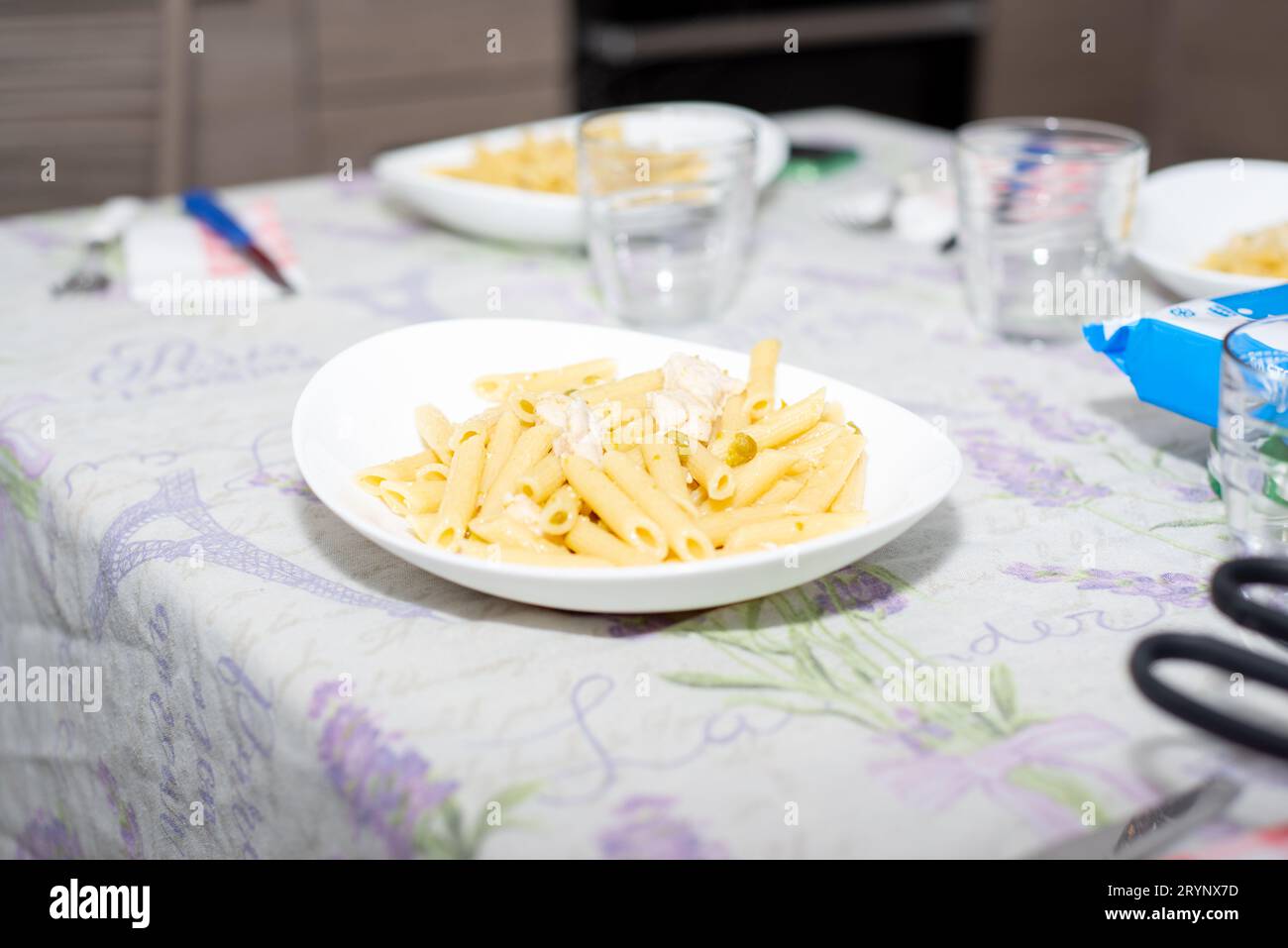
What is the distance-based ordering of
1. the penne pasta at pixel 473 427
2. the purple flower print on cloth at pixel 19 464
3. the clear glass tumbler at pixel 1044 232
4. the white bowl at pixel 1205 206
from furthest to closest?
the white bowl at pixel 1205 206, the clear glass tumbler at pixel 1044 232, the purple flower print on cloth at pixel 19 464, the penne pasta at pixel 473 427

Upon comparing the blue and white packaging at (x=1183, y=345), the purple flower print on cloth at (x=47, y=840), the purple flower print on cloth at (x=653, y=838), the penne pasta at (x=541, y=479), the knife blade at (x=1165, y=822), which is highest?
the blue and white packaging at (x=1183, y=345)

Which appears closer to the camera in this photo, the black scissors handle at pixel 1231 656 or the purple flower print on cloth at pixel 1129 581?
the black scissors handle at pixel 1231 656

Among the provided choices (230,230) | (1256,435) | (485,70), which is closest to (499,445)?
(1256,435)

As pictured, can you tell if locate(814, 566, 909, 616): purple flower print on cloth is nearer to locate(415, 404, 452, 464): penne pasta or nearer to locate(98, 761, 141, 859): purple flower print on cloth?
locate(415, 404, 452, 464): penne pasta

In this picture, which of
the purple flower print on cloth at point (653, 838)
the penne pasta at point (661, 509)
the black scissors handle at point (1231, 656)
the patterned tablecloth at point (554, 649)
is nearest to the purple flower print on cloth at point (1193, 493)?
the patterned tablecloth at point (554, 649)

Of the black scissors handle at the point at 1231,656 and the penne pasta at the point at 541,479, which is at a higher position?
the penne pasta at the point at 541,479

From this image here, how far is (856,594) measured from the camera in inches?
25.2

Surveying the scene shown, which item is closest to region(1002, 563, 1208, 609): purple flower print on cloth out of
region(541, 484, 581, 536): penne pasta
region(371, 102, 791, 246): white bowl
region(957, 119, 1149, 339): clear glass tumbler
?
region(541, 484, 581, 536): penne pasta

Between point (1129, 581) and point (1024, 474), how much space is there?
0.48 ft

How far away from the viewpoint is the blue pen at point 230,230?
115 cm

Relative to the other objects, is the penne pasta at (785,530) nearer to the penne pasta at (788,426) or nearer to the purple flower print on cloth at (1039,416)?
the penne pasta at (788,426)

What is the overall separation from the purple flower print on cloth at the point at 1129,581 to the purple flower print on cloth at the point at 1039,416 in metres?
0.19

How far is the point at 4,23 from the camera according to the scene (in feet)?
6.76

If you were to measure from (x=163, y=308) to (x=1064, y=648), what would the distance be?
2.66 feet
